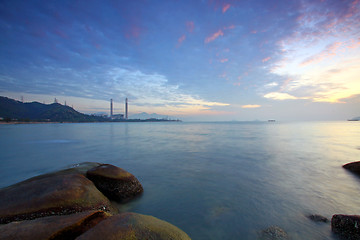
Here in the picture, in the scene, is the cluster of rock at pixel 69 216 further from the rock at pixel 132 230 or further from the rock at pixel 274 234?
the rock at pixel 274 234

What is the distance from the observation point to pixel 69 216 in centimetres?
277

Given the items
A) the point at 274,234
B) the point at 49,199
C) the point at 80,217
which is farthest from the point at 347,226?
the point at 49,199

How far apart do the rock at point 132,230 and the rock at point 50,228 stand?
428mm

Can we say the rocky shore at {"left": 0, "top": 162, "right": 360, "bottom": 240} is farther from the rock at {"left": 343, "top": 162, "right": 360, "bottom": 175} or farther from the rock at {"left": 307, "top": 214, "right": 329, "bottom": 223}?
the rock at {"left": 343, "top": 162, "right": 360, "bottom": 175}

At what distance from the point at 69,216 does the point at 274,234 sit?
15.3 feet

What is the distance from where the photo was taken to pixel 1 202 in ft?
10.8

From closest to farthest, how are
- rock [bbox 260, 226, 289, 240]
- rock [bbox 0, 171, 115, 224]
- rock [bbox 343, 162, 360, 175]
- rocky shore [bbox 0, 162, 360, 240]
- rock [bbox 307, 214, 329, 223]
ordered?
rocky shore [bbox 0, 162, 360, 240] < rock [bbox 0, 171, 115, 224] < rock [bbox 260, 226, 289, 240] < rock [bbox 307, 214, 329, 223] < rock [bbox 343, 162, 360, 175]

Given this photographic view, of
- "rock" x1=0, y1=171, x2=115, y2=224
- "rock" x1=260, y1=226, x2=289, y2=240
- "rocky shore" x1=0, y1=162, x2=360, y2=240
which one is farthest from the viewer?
"rock" x1=260, y1=226, x2=289, y2=240

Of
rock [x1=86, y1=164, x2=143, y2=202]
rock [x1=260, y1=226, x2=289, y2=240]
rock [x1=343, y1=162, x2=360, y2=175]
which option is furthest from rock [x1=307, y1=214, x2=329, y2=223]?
rock [x1=343, y1=162, x2=360, y2=175]

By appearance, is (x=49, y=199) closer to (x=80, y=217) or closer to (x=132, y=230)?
(x=80, y=217)

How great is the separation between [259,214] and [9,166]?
15329 mm

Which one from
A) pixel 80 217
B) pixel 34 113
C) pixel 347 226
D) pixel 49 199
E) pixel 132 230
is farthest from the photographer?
pixel 34 113

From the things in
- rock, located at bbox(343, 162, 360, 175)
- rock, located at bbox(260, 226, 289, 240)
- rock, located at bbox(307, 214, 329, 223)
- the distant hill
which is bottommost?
rock, located at bbox(260, 226, 289, 240)

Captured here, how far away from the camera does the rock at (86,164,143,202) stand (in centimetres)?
504
